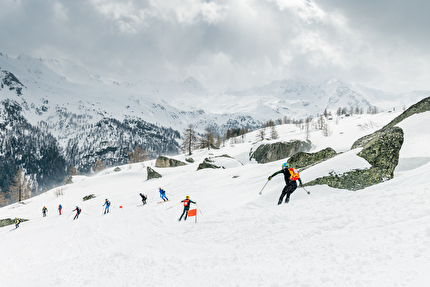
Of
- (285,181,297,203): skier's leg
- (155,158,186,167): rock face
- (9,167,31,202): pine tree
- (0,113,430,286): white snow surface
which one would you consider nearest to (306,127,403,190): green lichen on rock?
(0,113,430,286): white snow surface

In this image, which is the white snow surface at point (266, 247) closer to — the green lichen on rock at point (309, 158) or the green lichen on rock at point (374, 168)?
the green lichen on rock at point (374, 168)

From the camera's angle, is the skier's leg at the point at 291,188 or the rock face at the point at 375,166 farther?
the rock face at the point at 375,166

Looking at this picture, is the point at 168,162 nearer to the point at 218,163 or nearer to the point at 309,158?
the point at 218,163

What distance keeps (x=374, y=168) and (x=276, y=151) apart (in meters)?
32.2

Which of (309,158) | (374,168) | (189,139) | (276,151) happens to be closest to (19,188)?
(189,139)

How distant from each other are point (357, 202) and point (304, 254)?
158 inches

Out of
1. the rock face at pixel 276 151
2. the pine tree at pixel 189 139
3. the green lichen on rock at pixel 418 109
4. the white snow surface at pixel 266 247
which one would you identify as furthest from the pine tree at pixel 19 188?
the green lichen on rock at pixel 418 109

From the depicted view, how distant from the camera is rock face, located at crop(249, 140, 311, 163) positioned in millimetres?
41906

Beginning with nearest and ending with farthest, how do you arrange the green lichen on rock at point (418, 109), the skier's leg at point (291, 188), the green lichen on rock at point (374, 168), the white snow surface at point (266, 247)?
the white snow surface at point (266, 247) → the skier's leg at point (291, 188) → the green lichen on rock at point (374, 168) → the green lichen on rock at point (418, 109)

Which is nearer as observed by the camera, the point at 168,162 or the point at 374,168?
the point at 374,168

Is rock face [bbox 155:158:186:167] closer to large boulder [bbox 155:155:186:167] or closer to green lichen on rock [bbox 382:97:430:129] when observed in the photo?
large boulder [bbox 155:155:186:167]

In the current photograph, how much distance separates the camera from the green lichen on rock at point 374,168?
1006 cm

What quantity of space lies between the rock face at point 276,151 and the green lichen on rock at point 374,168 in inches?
1210

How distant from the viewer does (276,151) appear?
42.2 meters
